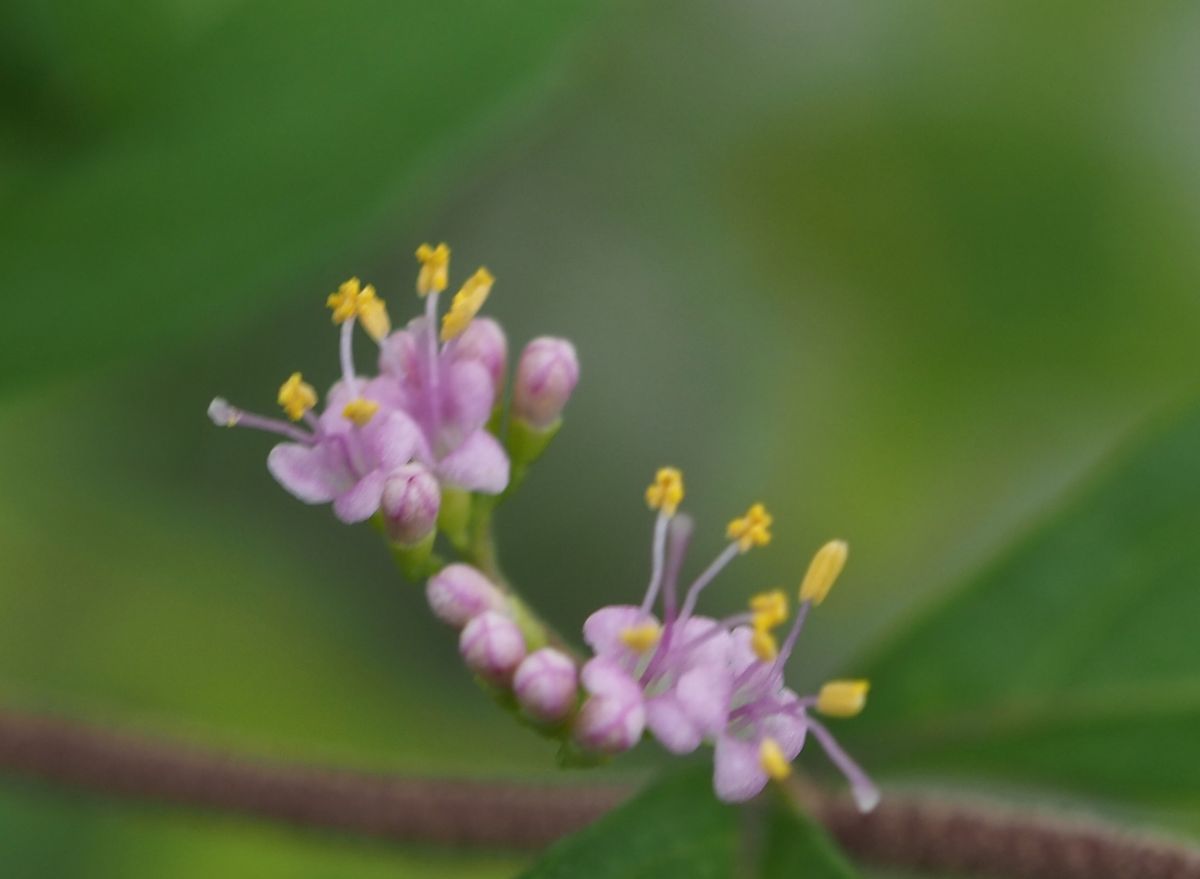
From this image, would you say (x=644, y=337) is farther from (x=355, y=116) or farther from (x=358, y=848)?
(x=358, y=848)

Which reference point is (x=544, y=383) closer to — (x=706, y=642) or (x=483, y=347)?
(x=483, y=347)

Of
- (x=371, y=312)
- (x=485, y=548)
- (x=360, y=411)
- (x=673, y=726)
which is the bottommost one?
(x=673, y=726)

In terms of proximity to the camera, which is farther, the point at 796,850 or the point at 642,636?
the point at 796,850

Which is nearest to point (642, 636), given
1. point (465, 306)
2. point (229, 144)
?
point (465, 306)

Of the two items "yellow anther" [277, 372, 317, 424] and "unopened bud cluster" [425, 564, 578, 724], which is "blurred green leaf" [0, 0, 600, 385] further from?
"unopened bud cluster" [425, 564, 578, 724]

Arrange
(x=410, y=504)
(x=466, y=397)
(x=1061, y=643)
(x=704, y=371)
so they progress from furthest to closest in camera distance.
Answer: (x=704, y=371), (x=1061, y=643), (x=466, y=397), (x=410, y=504)

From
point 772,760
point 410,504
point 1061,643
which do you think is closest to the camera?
point 772,760

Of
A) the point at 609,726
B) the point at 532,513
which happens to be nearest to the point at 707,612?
Answer: the point at 532,513

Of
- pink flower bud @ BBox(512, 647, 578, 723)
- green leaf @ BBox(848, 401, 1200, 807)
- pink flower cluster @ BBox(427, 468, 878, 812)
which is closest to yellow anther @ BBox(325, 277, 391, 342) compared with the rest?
pink flower cluster @ BBox(427, 468, 878, 812)
